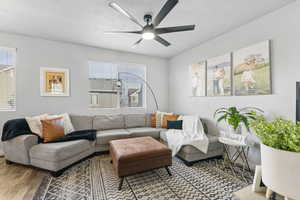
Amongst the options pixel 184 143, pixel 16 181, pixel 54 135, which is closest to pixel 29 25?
pixel 54 135

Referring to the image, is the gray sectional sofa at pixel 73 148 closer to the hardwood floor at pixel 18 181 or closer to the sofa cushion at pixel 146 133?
the sofa cushion at pixel 146 133

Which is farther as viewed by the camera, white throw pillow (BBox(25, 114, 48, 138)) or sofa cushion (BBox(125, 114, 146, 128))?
sofa cushion (BBox(125, 114, 146, 128))

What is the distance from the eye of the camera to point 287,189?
50cm

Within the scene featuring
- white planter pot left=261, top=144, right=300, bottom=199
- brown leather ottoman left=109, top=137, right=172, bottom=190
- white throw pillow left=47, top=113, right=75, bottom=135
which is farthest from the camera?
white throw pillow left=47, top=113, right=75, bottom=135

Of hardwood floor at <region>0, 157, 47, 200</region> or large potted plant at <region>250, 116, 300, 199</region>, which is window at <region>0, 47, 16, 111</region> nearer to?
hardwood floor at <region>0, 157, 47, 200</region>

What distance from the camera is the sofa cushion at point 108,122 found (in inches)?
138

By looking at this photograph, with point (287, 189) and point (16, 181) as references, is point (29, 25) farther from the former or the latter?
point (287, 189)

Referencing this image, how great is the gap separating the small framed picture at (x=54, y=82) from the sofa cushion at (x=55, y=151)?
146cm

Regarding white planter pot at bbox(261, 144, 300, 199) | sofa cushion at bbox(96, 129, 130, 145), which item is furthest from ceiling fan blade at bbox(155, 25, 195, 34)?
sofa cushion at bbox(96, 129, 130, 145)

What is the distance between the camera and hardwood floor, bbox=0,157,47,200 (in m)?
1.77

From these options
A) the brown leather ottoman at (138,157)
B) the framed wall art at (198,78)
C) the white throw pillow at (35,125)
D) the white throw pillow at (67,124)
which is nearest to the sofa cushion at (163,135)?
the brown leather ottoman at (138,157)

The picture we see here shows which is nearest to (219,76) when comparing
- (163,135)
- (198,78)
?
(198,78)

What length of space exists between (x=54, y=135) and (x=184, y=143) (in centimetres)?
239

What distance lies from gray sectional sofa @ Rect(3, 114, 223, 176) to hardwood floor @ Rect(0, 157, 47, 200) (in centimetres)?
13
